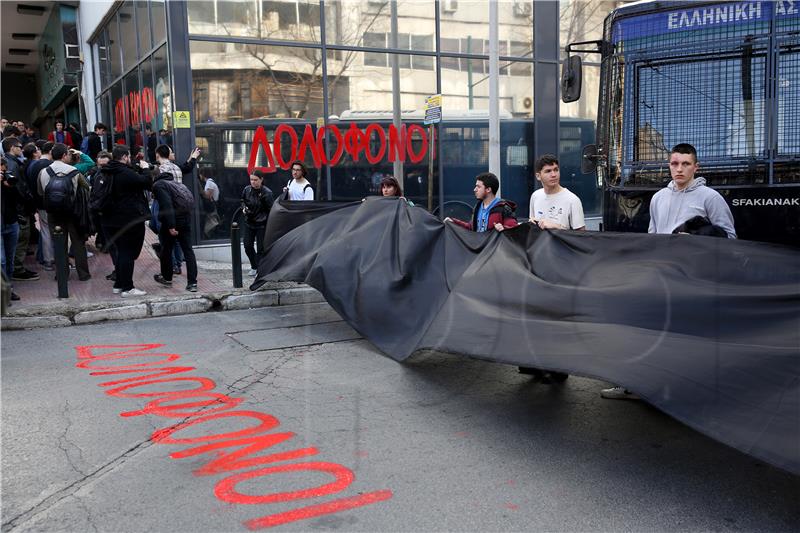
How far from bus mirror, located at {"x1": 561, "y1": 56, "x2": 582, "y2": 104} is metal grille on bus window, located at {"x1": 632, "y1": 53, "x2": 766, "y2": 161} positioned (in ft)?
2.64

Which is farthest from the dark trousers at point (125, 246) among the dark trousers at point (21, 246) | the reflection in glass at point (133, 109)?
the reflection in glass at point (133, 109)

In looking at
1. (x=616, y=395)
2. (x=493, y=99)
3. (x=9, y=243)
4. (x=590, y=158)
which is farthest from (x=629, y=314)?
(x=9, y=243)

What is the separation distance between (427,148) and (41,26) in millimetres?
17369

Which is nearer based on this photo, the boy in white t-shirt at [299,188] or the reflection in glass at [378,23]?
the boy in white t-shirt at [299,188]

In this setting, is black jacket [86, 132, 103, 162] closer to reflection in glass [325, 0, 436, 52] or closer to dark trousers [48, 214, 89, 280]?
dark trousers [48, 214, 89, 280]

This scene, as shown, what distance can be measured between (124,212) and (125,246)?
1.45 feet

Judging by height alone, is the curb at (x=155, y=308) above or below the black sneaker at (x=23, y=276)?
below

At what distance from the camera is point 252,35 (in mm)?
13188

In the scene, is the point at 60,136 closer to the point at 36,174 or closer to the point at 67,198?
the point at 36,174

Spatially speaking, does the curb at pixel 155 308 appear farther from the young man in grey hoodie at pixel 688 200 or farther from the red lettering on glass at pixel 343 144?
the young man in grey hoodie at pixel 688 200

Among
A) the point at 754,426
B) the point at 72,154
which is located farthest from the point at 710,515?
the point at 72,154

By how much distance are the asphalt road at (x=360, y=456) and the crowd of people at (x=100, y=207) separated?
2996 mm

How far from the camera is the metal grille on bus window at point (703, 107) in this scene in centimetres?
574

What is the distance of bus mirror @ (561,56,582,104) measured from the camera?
6980mm
